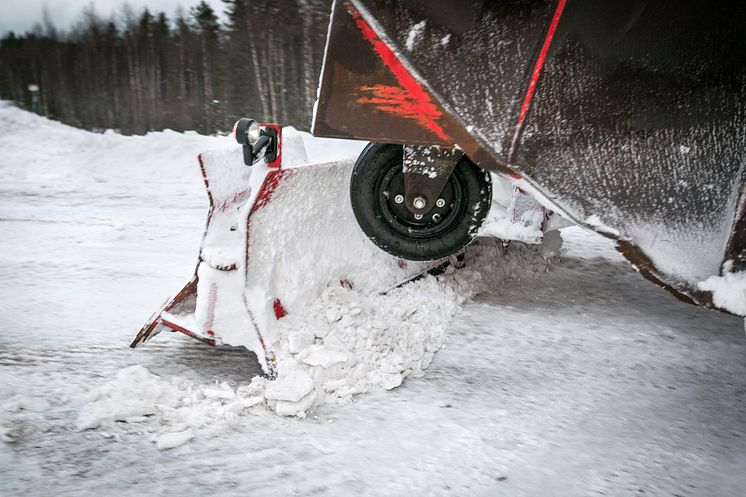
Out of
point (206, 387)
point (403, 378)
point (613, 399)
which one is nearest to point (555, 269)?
point (613, 399)

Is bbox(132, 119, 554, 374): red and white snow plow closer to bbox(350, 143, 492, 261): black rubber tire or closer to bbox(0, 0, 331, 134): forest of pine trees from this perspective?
bbox(350, 143, 492, 261): black rubber tire

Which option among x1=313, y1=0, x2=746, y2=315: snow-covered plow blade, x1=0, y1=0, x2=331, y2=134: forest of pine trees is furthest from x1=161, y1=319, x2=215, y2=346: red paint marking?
x1=0, y1=0, x2=331, y2=134: forest of pine trees

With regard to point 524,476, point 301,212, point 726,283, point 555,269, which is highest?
point 301,212

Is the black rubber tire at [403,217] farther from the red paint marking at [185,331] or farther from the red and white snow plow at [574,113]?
the red paint marking at [185,331]

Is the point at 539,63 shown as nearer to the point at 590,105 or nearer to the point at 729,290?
the point at 590,105

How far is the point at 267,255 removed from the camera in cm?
248

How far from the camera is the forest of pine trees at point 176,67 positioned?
38.9 feet

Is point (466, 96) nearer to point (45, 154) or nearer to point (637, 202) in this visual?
point (637, 202)

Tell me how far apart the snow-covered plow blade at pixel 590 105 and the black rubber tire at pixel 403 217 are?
486 millimetres

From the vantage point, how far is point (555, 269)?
3746 millimetres

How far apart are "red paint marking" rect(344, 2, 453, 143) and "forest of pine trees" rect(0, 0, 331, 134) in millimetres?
9473

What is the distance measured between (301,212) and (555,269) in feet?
6.72

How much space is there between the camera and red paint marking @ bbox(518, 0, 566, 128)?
1984 mm

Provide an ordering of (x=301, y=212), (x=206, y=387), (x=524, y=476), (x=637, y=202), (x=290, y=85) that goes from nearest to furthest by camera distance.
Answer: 1. (x=524, y=476)
2. (x=637, y=202)
3. (x=206, y=387)
4. (x=301, y=212)
5. (x=290, y=85)
